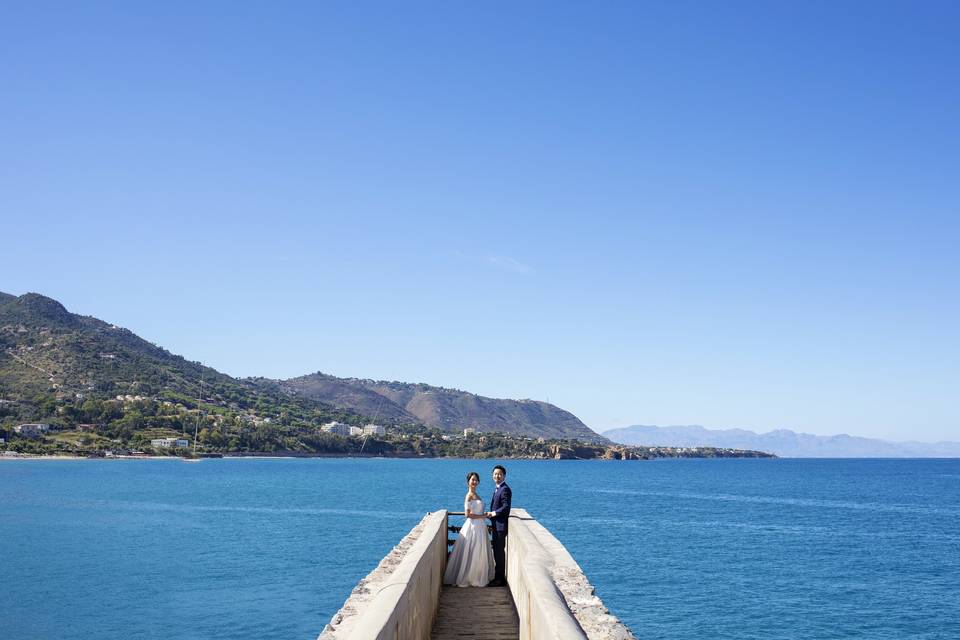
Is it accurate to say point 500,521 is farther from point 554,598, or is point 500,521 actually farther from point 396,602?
point 396,602

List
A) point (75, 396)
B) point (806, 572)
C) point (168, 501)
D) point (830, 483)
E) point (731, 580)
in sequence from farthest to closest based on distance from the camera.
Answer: point (75, 396) < point (830, 483) < point (168, 501) < point (806, 572) < point (731, 580)

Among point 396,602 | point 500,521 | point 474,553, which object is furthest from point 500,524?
point 396,602

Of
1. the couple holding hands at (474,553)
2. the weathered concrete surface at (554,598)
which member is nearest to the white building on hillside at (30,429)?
the couple holding hands at (474,553)

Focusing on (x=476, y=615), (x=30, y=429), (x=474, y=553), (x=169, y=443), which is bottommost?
(x=169, y=443)

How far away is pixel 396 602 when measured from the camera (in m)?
7.79

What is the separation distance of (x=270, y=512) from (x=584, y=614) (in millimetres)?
69099

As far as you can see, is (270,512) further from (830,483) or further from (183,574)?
(830,483)

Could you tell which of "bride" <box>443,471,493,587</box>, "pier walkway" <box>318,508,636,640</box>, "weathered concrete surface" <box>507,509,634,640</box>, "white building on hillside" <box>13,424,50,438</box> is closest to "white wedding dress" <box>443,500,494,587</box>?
"bride" <box>443,471,493,587</box>

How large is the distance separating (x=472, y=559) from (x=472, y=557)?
0.12 ft

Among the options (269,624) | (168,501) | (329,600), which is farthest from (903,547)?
(168,501)

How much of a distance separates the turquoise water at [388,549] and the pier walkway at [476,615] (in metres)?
16.8

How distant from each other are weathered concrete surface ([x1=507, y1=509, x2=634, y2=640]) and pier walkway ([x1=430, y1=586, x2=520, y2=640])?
34 centimetres

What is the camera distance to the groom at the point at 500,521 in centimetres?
1516

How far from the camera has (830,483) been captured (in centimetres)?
14050
